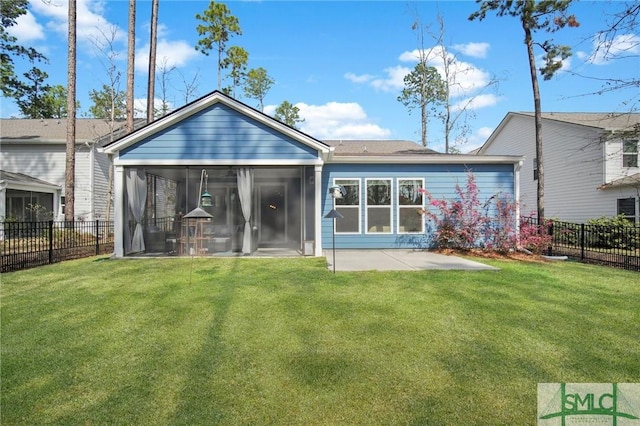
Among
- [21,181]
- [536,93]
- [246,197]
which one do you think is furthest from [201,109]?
[21,181]

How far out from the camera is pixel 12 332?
4246 millimetres

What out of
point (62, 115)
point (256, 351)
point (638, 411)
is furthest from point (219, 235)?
point (62, 115)

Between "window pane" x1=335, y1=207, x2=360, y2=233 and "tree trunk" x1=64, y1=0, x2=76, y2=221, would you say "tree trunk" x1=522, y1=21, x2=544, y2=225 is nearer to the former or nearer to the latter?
"window pane" x1=335, y1=207, x2=360, y2=233

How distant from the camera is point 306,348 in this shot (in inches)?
148

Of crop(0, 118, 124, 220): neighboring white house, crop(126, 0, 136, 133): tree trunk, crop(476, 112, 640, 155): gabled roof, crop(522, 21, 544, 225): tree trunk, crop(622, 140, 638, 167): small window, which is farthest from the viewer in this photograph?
crop(0, 118, 124, 220): neighboring white house

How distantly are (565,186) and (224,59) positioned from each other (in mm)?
23837

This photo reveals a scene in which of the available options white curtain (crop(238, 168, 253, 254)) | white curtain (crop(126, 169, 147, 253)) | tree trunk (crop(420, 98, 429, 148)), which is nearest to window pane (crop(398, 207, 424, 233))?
white curtain (crop(238, 168, 253, 254))

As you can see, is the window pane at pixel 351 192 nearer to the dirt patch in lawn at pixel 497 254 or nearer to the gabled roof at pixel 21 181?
the dirt patch in lawn at pixel 497 254

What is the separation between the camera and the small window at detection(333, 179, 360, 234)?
38.2ft

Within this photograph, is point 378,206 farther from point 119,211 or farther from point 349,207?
point 119,211

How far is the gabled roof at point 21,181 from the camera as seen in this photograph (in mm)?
15203

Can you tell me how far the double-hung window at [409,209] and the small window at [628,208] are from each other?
9395 mm

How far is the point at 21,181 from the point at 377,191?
51.5 feet

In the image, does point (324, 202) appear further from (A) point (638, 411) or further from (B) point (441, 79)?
(B) point (441, 79)
